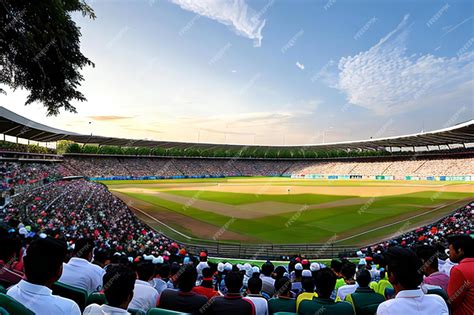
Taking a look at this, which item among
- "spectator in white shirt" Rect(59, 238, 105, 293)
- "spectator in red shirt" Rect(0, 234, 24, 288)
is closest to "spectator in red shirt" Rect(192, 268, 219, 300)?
"spectator in white shirt" Rect(59, 238, 105, 293)

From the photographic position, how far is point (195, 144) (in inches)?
3674

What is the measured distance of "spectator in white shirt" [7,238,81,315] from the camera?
8.55 ft

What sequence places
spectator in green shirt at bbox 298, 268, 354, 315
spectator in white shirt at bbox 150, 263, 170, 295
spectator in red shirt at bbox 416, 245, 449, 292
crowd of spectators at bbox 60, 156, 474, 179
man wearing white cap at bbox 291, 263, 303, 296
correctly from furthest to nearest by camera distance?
crowd of spectators at bbox 60, 156, 474, 179, man wearing white cap at bbox 291, 263, 303, 296, spectator in white shirt at bbox 150, 263, 170, 295, spectator in red shirt at bbox 416, 245, 449, 292, spectator in green shirt at bbox 298, 268, 354, 315

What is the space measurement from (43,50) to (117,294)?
12.6m

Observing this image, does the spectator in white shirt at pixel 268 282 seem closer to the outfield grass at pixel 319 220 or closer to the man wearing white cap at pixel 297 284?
the man wearing white cap at pixel 297 284

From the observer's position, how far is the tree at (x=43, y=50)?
35.1ft

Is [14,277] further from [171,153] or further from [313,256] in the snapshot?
[171,153]

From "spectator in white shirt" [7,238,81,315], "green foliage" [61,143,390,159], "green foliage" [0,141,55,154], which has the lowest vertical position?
"spectator in white shirt" [7,238,81,315]

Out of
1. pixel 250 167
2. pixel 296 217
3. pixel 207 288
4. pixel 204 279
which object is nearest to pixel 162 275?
pixel 204 279

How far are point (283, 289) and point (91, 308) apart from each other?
119 inches

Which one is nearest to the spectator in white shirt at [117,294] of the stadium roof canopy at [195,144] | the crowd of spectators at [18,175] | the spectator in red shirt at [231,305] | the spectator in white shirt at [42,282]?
the spectator in white shirt at [42,282]

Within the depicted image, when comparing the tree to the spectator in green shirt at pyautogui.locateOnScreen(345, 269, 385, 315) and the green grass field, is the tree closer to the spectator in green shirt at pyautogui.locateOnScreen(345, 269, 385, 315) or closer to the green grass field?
the green grass field

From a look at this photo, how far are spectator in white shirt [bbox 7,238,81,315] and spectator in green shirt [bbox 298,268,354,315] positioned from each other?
105 inches

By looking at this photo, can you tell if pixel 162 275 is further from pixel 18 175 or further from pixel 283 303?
pixel 18 175
